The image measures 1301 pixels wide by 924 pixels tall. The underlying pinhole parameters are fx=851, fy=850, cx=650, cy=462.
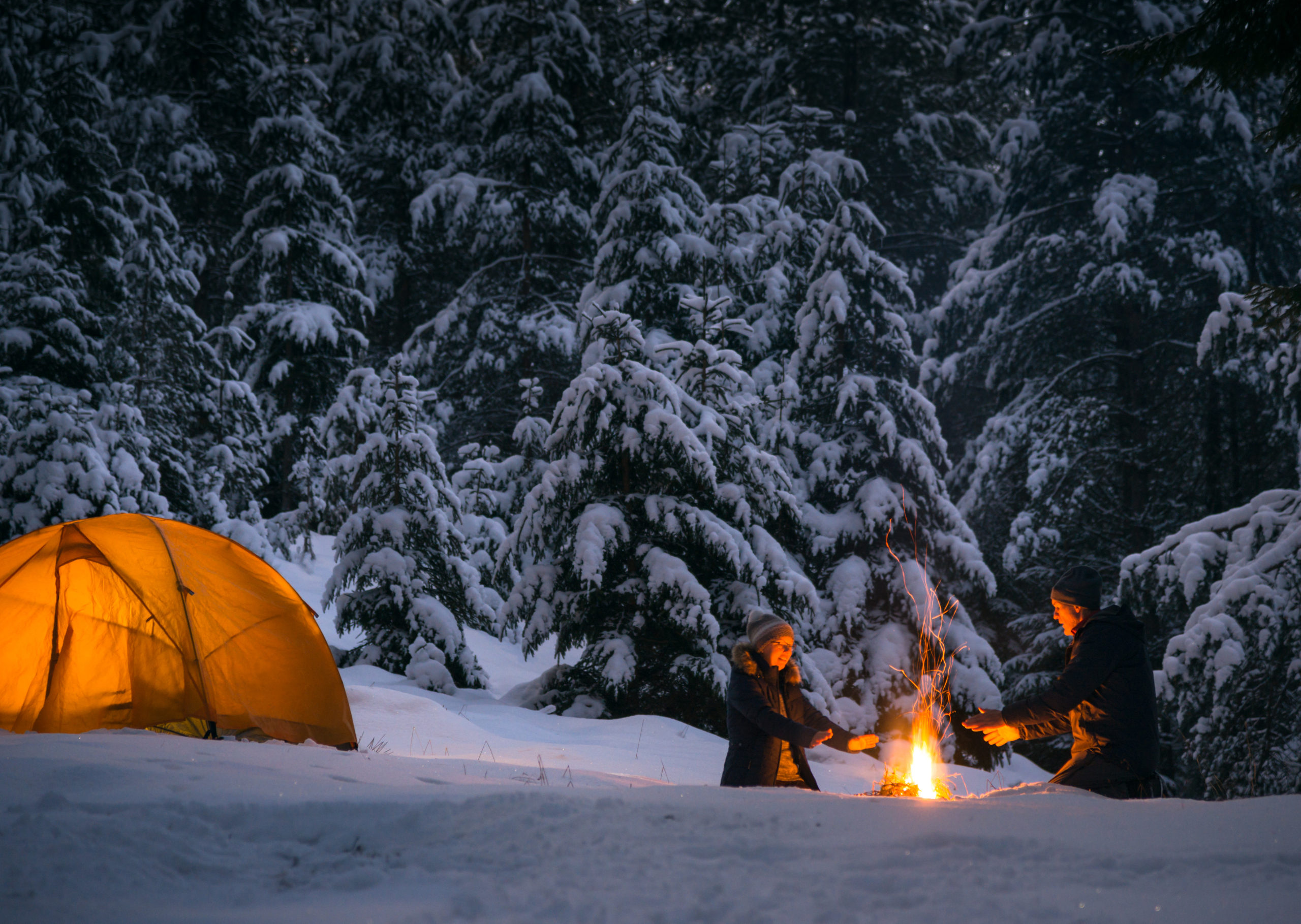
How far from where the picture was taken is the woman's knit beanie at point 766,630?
548cm

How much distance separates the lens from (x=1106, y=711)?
14.9ft

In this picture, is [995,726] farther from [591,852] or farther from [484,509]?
[484,509]

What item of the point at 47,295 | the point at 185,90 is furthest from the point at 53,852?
the point at 185,90

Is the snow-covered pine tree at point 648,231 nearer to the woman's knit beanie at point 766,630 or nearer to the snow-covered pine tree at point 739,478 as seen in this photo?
the snow-covered pine tree at point 739,478

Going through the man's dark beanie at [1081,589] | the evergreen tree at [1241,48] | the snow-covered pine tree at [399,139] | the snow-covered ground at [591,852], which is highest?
the snow-covered pine tree at [399,139]

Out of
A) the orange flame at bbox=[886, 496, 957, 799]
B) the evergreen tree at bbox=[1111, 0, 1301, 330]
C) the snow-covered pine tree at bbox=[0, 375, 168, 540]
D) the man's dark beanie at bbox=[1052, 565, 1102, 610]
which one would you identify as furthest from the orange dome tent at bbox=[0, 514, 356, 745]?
the evergreen tree at bbox=[1111, 0, 1301, 330]

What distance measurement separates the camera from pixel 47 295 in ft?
47.4

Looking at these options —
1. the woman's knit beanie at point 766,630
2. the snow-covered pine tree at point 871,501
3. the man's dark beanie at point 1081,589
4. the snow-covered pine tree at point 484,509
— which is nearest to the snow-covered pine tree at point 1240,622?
the snow-covered pine tree at point 871,501

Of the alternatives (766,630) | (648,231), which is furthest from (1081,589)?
(648,231)

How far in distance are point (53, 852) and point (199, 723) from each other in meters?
3.74

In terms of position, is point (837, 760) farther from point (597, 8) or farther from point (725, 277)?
point (597, 8)

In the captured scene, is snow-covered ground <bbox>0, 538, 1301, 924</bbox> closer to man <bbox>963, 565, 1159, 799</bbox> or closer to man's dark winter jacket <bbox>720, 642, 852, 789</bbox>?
man <bbox>963, 565, 1159, 799</bbox>

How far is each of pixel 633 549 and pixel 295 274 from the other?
15.6 metres

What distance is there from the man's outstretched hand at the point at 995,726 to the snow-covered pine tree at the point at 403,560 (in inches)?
312
